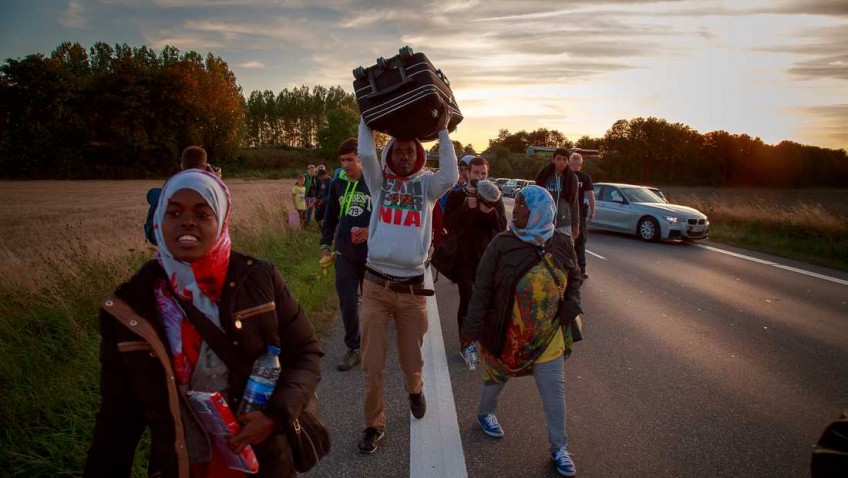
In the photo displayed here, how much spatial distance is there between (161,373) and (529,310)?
214 centimetres

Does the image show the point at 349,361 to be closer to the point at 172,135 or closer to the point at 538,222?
the point at 538,222

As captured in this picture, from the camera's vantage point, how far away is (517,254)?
3.01 m

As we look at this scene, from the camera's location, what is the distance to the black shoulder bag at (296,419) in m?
1.57

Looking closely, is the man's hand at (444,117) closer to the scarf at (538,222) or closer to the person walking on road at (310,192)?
the scarf at (538,222)

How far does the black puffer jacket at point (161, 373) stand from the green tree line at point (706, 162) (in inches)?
2638

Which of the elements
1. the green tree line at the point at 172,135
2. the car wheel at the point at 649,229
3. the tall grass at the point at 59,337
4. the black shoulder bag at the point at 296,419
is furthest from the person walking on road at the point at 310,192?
the green tree line at the point at 172,135

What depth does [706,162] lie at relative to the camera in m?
69.2

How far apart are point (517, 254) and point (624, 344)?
2.99 m

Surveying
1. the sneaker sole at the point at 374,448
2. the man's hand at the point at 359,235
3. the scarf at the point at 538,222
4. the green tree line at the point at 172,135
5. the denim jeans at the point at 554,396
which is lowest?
the sneaker sole at the point at 374,448

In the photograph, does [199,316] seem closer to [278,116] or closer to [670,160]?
[670,160]

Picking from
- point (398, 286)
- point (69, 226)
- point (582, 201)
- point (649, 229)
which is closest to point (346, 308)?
point (398, 286)

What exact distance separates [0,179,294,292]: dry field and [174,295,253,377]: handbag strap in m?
5.63

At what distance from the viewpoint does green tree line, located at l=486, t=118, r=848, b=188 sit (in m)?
67.1

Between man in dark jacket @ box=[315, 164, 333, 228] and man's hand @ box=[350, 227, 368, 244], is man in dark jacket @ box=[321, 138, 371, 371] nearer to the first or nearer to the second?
man's hand @ box=[350, 227, 368, 244]
